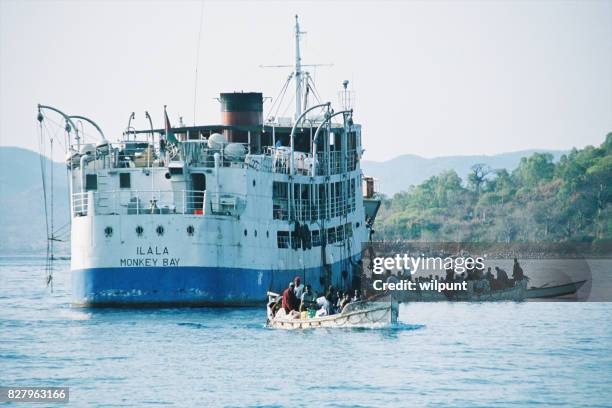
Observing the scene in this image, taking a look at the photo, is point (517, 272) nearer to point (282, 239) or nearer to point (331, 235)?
point (331, 235)

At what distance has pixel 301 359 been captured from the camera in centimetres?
5294

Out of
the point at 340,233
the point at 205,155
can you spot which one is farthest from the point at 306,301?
the point at 340,233

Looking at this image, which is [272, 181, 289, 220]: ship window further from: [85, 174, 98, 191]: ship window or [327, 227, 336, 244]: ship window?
[85, 174, 98, 191]: ship window

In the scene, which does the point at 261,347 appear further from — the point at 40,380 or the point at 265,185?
the point at 265,185

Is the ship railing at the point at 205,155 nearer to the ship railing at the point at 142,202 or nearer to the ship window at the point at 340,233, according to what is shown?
the ship railing at the point at 142,202

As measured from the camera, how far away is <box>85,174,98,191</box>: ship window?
2795 inches

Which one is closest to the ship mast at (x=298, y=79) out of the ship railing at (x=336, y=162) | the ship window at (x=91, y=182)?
the ship railing at (x=336, y=162)

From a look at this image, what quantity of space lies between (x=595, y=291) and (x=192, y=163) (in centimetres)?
3271

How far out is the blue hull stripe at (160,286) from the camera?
6681cm

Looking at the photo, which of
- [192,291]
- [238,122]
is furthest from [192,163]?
[238,122]

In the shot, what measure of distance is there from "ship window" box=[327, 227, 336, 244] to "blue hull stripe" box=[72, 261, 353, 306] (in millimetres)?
11735

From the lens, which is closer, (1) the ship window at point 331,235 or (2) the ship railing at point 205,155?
(2) the ship railing at point 205,155

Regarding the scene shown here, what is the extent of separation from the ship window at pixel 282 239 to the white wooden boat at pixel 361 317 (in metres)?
13.3

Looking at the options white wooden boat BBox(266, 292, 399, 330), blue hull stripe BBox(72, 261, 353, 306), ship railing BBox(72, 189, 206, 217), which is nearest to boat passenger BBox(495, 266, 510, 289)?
blue hull stripe BBox(72, 261, 353, 306)
